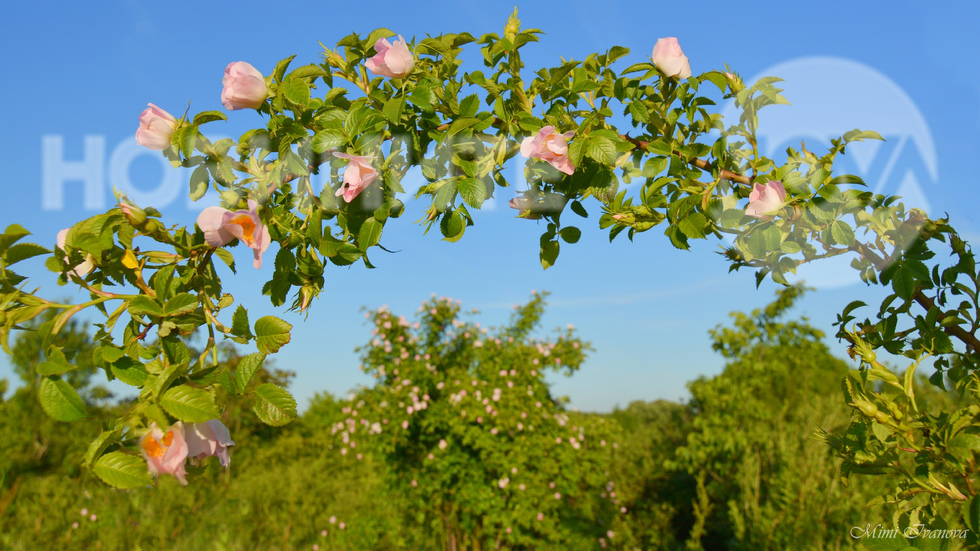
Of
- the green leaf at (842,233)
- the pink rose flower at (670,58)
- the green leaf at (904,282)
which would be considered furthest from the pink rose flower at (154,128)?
the green leaf at (904,282)

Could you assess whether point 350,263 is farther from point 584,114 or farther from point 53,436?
point 53,436

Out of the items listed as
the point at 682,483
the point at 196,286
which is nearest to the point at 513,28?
the point at 196,286

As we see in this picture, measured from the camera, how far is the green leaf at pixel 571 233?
156 centimetres

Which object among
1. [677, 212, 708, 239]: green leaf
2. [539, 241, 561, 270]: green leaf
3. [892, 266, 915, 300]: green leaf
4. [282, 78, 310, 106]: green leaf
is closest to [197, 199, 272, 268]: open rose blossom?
[282, 78, 310, 106]: green leaf

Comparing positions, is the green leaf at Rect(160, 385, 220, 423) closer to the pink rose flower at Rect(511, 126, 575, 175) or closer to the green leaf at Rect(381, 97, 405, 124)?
the green leaf at Rect(381, 97, 405, 124)

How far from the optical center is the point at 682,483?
8219 mm

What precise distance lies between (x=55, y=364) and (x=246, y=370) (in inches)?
12.0

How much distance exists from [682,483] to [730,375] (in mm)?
2238

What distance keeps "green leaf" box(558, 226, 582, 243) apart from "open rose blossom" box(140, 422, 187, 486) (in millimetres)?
1012

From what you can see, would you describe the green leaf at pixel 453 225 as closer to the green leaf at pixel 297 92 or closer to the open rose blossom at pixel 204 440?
the green leaf at pixel 297 92

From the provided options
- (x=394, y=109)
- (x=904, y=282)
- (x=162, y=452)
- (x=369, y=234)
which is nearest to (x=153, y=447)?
(x=162, y=452)

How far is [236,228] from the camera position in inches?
47.1

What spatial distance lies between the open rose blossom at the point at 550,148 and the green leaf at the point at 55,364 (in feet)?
3.20

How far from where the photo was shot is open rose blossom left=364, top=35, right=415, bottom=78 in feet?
4.27
